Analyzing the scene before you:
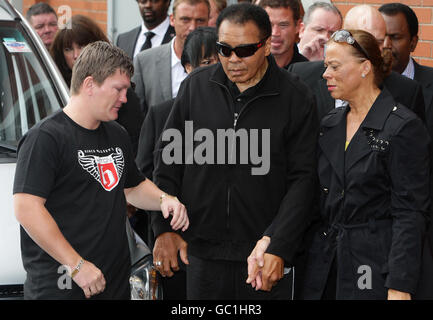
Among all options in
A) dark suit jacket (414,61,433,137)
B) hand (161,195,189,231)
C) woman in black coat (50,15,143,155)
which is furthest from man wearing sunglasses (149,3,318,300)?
woman in black coat (50,15,143,155)

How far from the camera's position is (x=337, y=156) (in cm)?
368

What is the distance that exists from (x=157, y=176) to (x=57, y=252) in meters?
0.98

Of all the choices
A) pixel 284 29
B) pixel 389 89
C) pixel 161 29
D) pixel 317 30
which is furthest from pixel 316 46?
pixel 389 89

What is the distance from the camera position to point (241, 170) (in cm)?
380

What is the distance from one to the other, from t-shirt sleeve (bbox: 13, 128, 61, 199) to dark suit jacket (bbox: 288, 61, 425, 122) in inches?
73.5

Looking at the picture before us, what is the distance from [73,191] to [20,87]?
177cm

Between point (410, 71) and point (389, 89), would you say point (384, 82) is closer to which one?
point (389, 89)

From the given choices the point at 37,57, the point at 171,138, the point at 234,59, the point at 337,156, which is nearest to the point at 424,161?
the point at 337,156

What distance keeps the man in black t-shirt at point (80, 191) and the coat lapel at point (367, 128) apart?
112 centimetres

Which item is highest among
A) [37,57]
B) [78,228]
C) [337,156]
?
[37,57]

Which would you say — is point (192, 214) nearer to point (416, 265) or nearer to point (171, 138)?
point (171, 138)

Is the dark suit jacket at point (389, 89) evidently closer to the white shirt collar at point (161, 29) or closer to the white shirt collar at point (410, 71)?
the white shirt collar at point (410, 71)

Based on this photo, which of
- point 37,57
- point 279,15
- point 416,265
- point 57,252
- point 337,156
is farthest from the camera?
point 279,15

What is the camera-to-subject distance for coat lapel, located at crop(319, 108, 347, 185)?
366 centimetres
